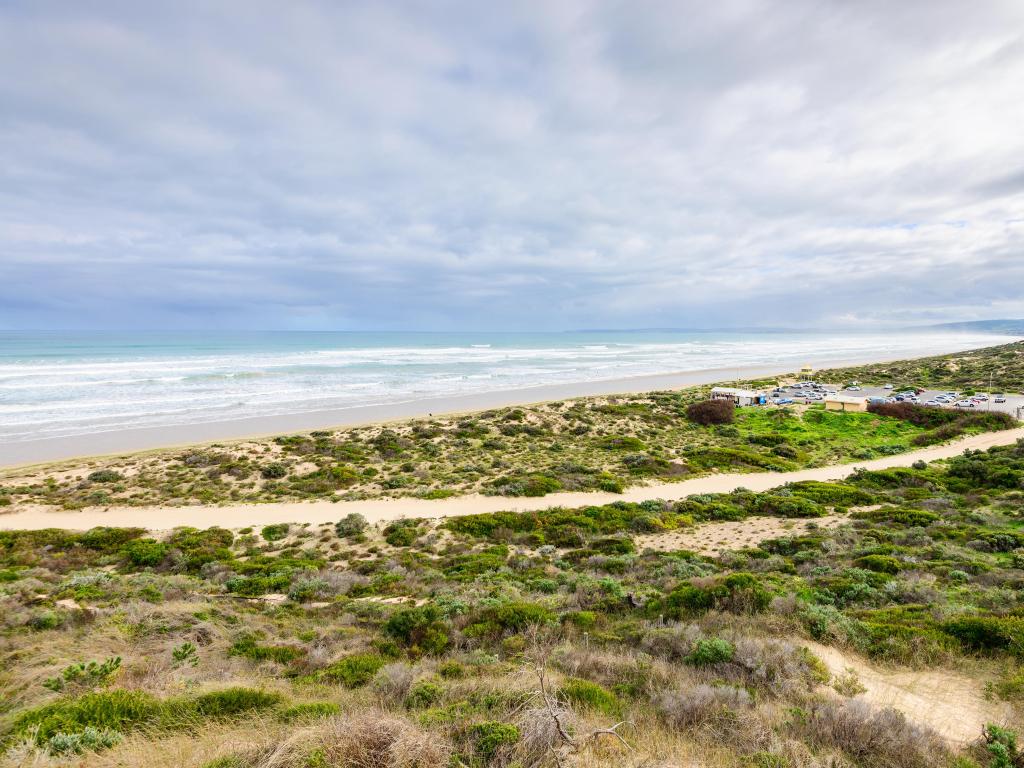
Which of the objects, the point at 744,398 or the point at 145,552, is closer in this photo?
the point at 145,552

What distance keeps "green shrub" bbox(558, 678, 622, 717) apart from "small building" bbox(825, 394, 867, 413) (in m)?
41.1

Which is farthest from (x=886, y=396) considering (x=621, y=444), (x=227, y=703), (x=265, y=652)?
(x=227, y=703)

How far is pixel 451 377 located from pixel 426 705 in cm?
5621

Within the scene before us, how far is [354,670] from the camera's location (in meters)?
6.04

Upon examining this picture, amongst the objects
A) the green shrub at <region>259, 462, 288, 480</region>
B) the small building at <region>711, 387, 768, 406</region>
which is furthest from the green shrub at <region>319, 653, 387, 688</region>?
the small building at <region>711, 387, 768, 406</region>

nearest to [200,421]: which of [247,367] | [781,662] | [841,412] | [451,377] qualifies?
[451,377]

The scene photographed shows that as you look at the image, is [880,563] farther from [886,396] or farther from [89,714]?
[886,396]

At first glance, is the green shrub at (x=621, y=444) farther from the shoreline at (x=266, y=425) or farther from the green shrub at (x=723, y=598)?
the green shrub at (x=723, y=598)

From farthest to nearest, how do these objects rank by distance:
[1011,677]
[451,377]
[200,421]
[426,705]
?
[451,377]
[200,421]
[1011,677]
[426,705]

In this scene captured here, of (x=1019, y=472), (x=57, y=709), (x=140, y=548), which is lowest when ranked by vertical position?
(x=1019, y=472)

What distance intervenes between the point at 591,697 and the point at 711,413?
1404 inches

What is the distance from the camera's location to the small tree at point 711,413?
36.6 m

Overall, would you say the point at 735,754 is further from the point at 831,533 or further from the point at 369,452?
the point at 369,452

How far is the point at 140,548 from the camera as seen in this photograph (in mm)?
13938
